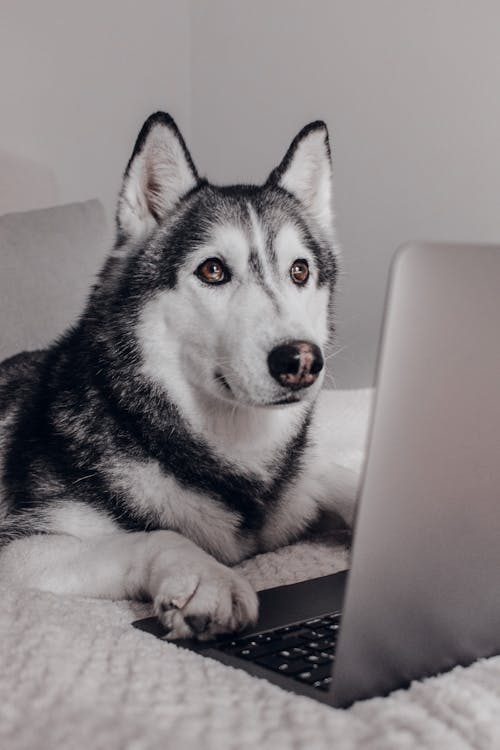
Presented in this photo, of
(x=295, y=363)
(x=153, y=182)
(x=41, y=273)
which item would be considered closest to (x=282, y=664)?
(x=295, y=363)

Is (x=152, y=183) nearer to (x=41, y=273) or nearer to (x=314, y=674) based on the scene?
(x=41, y=273)

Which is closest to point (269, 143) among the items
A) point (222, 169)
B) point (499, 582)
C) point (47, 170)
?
point (222, 169)

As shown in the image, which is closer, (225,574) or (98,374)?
(225,574)

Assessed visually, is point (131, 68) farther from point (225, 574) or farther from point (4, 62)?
point (225, 574)

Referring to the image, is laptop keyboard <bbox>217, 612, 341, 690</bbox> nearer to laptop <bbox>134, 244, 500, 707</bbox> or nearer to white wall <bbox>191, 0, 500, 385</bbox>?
laptop <bbox>134, 244, 500, 707</bbox>

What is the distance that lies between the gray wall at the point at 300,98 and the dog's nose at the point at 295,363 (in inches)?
65.8

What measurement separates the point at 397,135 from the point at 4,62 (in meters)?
1.40

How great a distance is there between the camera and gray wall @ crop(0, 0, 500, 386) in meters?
2.97

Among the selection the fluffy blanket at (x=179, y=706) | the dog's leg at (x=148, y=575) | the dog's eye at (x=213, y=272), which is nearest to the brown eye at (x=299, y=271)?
the dog's eye at (x=213, y=272)

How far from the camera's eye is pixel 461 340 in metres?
0.63

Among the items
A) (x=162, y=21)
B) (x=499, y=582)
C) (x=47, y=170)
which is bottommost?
(x=499, y=582)

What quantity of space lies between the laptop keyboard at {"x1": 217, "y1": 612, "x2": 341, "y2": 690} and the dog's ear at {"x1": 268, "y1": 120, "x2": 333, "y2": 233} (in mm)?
835

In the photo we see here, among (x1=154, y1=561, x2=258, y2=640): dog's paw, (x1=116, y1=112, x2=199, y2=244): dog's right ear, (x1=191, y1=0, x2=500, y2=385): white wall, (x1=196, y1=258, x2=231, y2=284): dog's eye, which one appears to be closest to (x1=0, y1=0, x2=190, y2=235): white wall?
(x1=191, y1=0, x2=500, y2=385): white wall

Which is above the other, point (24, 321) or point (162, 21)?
point (162, 21)
